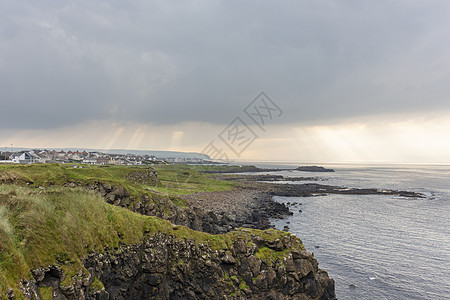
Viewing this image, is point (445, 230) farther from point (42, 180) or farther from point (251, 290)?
point (42, 180)

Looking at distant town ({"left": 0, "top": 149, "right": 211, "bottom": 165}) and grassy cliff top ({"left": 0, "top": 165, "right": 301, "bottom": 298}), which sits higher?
distant town ({"left": 0, "top": 149, "right": 211, "bottom": 165})

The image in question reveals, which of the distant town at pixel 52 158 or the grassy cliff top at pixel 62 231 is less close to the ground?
the distant town at pixel 52 158

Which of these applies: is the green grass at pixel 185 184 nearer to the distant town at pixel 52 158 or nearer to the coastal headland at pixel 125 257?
the coastal headland at pixel 125 257

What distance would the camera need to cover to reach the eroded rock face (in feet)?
48.5

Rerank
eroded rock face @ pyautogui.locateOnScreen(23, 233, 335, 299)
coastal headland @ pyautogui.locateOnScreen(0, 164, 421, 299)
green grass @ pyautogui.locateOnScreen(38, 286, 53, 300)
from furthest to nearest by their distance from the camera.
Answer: eroded rock face @ pyautogui.locateOnScreen(23, 233, 335, 299), coastal headland @ pyautogui.locateOnScreen(0, 164, 421, 299), green grass @ pyautogui.locateOnScreen(38, 286, 53, 300)

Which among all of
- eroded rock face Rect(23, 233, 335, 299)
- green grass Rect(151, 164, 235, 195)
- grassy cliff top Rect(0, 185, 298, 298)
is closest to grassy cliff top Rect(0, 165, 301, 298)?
grassy cliff top Rect(0, 185, 298, 298)

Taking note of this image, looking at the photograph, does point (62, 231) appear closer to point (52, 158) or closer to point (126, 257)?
point (126, 257)

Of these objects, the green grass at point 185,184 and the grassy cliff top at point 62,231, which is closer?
the grassy cliff top at point 62,231

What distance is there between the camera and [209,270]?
16297mm

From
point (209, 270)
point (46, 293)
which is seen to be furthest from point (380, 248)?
point (46, 293)

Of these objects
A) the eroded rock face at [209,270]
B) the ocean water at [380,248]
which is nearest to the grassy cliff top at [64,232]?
the eroded rock face at [209,270]

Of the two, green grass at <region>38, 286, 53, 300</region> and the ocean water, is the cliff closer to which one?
green grass at <region>38, 286, 53, 300</region>

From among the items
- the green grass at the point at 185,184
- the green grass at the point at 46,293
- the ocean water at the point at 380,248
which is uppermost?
the green grass at the point at 46,293

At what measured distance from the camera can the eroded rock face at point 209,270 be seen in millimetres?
14789
